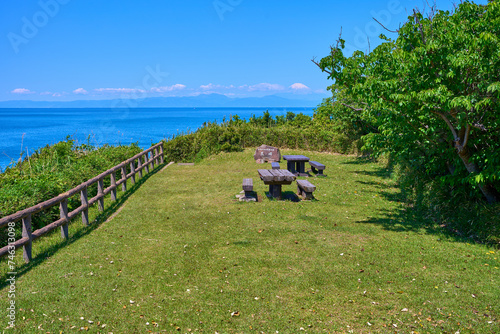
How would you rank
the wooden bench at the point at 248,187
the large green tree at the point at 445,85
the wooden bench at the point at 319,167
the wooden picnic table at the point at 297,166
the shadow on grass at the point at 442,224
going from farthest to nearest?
the wooden picnic table at the point at 297,166, the wooden bench at the point at 319,167, the wooden bench at the point at 248,187, the shadow on grass at the point at 442,224, the large green tree at the point at 445,85

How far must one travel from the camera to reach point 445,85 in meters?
7.59

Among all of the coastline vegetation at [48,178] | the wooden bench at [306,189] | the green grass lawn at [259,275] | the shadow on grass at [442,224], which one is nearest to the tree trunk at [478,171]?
the shadow on grass at [442,224]

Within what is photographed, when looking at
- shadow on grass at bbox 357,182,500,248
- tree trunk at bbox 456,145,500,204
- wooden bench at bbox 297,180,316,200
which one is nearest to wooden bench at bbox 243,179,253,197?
wooden bench at bbox 297,180,316,200

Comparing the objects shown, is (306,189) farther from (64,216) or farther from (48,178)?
(48,178)

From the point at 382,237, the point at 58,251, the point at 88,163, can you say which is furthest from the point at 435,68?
the point at 88,163

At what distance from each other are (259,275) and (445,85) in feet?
18.0

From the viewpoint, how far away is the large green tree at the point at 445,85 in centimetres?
684

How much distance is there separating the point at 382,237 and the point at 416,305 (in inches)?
123

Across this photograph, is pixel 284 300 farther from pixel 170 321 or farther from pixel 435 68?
pixel 435 68

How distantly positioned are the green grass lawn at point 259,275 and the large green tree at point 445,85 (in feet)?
6.35

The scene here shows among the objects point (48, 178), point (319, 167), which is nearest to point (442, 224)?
point (319, 167)

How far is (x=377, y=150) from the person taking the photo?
37.6 feet

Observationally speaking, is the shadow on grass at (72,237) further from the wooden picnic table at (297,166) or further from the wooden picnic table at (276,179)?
the wooden picnic table at (297,166)

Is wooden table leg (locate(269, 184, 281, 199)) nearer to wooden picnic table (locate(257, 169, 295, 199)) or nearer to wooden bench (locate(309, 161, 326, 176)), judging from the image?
wooden picnic table (locate(257, 169, 295, 199))
